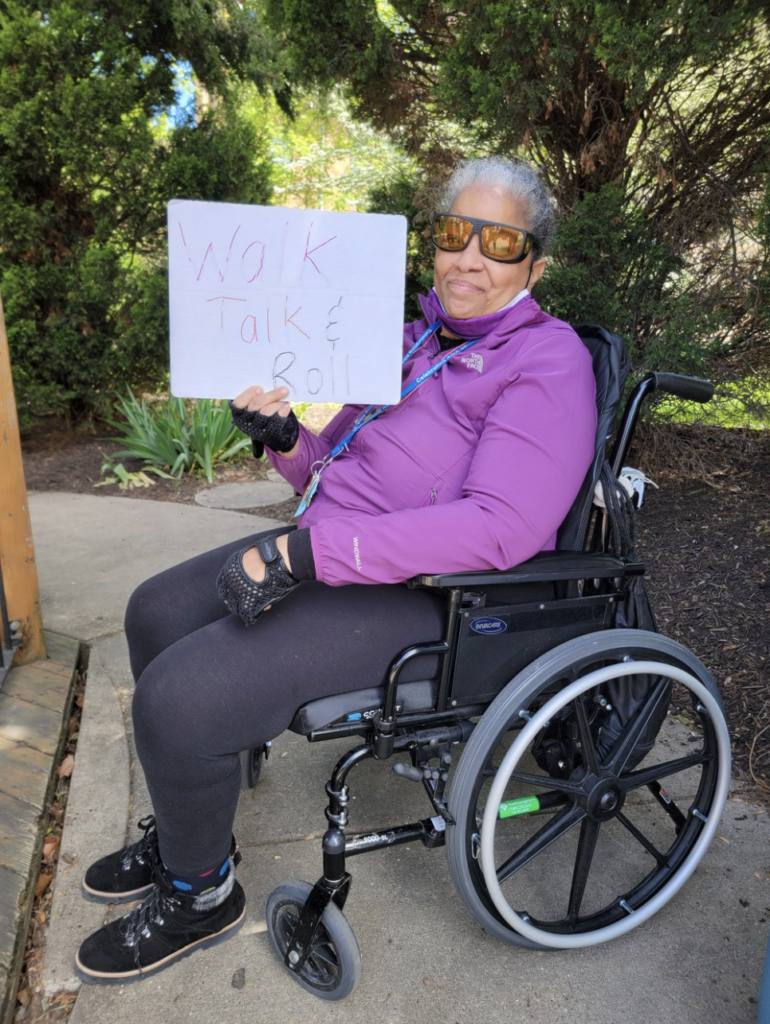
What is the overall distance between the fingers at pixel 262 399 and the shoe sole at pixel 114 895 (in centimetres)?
109

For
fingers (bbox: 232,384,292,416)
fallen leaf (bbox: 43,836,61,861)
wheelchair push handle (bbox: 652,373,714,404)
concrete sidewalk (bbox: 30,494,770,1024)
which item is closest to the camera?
concrete sidewalk (bbox: 30,494,770,1024)

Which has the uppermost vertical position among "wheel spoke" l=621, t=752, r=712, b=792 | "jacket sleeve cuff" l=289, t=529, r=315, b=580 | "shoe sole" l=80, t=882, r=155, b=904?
"jacket sleeve cuff" l=289, t=529, r=315, b=580

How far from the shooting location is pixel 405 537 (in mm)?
1402

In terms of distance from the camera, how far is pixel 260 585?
4.63 feet

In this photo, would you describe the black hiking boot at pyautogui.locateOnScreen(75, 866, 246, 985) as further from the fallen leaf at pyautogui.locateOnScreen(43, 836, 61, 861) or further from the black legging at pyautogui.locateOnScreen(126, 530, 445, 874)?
the fallen leaf at pyautogui.locateOnScreen(43, 836, 61, 861)

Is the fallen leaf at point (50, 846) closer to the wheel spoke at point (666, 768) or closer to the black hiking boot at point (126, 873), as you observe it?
the black hiking boot at point (126, 873)

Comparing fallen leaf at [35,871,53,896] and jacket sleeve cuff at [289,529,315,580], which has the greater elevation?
jacket sleeve cuff at [289,529,315,580]

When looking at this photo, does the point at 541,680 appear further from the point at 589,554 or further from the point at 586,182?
the point at 586,182

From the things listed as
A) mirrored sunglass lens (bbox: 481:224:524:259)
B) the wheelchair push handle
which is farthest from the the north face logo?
the wheelchair push handle

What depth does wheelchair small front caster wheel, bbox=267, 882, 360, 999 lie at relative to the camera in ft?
4.73

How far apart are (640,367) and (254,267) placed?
7.75ft

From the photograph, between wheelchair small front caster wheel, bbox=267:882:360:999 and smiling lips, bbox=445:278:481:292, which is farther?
smiling lips, bbox=445:278:481:292

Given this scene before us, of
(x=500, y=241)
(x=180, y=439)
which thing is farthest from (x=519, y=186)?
(x=180, y=439)

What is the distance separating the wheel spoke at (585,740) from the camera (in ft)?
4.81
